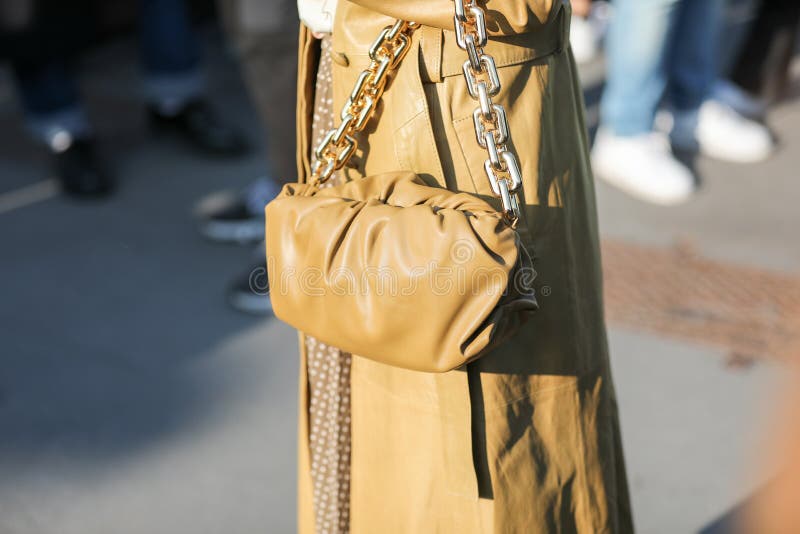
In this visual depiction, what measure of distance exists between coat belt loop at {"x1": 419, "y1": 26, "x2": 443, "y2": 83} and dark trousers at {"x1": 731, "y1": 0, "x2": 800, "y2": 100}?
373 centimetres

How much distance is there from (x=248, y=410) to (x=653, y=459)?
3.77ft

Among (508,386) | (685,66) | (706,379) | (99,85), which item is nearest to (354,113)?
(508,386)

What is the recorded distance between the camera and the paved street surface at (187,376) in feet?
7.54

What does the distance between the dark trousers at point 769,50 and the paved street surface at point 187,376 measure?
0.65m

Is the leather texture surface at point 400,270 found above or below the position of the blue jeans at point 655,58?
above

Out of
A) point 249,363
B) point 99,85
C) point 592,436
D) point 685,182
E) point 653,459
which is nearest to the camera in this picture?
point 592,436

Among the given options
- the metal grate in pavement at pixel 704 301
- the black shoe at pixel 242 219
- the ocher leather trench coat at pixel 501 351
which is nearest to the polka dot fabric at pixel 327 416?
the ocher leather trench coat at pixel 501 351

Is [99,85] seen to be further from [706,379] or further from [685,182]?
[706,379]

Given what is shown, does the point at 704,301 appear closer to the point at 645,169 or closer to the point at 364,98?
the point at 645,169

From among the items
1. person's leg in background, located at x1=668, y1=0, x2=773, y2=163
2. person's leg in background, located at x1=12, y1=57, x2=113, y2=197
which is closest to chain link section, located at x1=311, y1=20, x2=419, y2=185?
person's leg in background, located at x1=12, y1=57, x2=113, y2=197

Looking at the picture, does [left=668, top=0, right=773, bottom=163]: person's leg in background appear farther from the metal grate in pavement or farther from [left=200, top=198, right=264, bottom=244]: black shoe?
[left=200, top=198, right=264, bottom=244]: black shoe

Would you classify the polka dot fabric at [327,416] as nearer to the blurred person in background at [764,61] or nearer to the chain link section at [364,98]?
the chain link section at [364,98]

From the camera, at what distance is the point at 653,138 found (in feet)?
12.9

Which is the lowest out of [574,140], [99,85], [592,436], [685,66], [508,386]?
[99,85]
